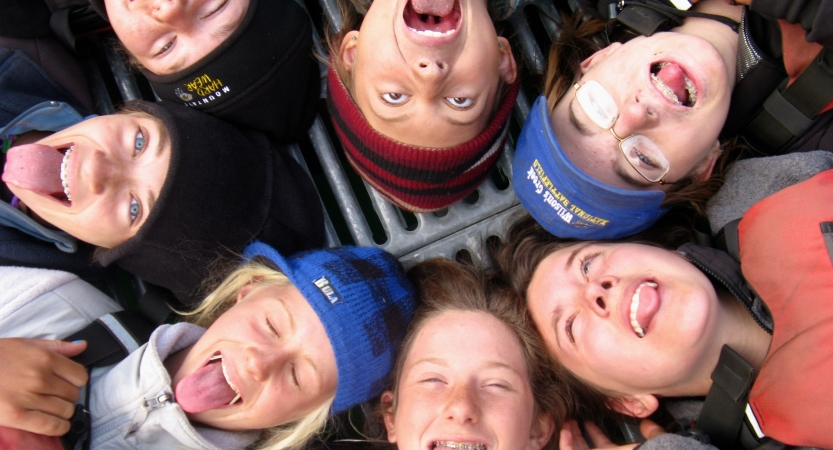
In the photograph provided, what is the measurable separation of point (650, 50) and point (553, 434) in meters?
1.08

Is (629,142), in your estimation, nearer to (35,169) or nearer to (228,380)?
(228,380)

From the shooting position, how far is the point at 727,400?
134cm

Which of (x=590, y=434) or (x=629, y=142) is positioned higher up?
(x=629, y=142)

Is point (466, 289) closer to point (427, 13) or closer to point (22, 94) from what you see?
point (427, 13)

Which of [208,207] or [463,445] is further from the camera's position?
[208,207]

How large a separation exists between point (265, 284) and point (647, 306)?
103cm

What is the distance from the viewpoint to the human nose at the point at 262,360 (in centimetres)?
137

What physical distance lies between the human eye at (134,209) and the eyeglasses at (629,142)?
121cm

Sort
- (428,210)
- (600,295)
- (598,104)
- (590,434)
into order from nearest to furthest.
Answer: (600,295)
(598,104)
(590,434)
(428,210)

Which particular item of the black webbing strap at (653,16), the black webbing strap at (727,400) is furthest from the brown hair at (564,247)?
the black webbing strap at (653,16)

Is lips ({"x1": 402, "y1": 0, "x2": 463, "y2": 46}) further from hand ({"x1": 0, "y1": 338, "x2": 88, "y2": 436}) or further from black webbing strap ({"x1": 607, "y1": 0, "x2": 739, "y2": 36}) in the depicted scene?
hand ({"x1": 0, "y1": 338, "x2": 88, "y2": 436})

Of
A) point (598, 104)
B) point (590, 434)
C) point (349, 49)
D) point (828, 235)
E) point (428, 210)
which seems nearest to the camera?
point (828, 235)

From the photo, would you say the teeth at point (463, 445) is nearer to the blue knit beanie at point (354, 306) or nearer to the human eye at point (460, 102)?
the blue knit beanie at point (354, 306)

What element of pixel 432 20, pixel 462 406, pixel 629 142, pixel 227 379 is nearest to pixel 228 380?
pixel 227 379
